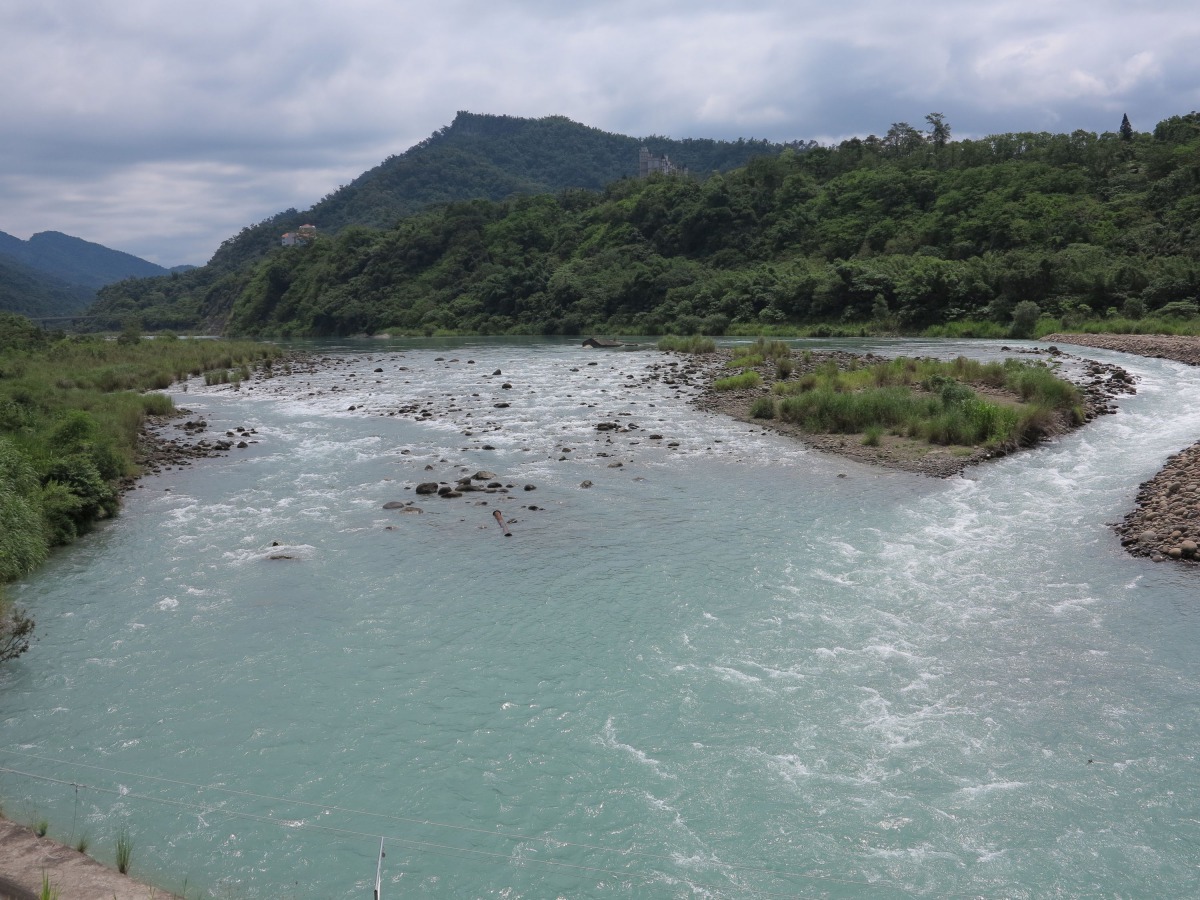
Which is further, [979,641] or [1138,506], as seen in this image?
[1138,506]

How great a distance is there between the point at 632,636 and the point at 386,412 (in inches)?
798

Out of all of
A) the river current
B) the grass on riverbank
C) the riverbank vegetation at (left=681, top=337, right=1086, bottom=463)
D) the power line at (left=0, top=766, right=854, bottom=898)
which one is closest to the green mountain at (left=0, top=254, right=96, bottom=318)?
the riverbank vegetation at (left=681, top=337, right=1086, bottom=463)

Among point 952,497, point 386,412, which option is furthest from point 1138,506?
point 386,412

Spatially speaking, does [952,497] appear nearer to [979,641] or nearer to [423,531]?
[979,641]

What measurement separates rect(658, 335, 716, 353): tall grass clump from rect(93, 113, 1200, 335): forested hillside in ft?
55.3

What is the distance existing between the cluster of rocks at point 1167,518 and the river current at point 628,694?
1.29ft

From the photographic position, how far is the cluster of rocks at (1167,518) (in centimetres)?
1204

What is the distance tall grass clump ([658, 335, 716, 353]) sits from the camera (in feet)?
144

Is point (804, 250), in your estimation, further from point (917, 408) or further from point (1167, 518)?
point (1167, 518)

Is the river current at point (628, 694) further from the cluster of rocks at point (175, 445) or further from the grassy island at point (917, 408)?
the cluster of rocks at point (175, 445)

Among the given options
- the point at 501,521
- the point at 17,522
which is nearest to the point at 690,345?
the point at 501,521

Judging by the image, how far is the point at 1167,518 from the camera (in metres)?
13.0

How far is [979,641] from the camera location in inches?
378

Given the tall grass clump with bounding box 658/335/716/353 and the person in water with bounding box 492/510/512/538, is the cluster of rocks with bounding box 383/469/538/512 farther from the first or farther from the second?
the tall grass clump with bounding box 658/335/716/353
